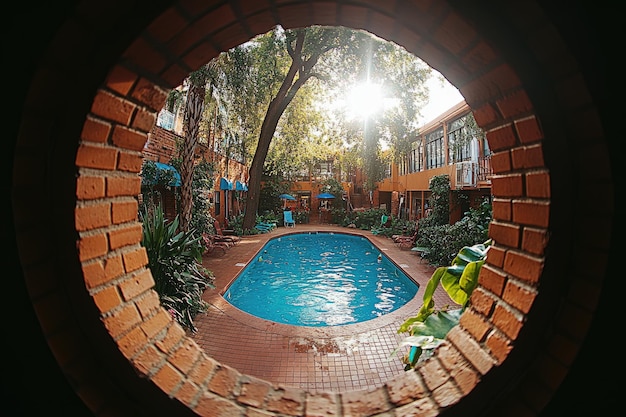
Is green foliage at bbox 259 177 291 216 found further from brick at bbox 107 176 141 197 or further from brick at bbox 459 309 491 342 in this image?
brick at bbox 459 309 491 342

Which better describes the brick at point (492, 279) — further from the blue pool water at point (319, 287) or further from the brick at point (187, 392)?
the blue pool water at point (319, 287)

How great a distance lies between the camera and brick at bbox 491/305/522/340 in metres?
1.01

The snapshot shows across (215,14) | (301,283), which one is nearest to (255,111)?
(301,283)

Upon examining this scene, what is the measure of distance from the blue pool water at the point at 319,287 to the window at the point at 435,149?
6572mm

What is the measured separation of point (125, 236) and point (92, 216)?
6.9 inches

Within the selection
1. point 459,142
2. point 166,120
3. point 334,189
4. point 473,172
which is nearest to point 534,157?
point 166,120

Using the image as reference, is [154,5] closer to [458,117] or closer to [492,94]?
[492,94]

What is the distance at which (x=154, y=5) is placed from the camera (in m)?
0.96

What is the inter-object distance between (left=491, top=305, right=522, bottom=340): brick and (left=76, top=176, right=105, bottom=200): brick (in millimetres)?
1425

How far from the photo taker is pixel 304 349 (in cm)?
488

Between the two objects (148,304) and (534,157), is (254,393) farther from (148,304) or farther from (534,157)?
(534,157)

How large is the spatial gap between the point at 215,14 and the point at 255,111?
610 inches

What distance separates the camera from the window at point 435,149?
58.4 feet

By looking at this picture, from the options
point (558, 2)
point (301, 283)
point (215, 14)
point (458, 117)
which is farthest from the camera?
point (458, 117)
